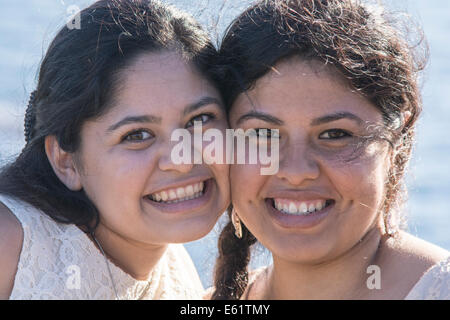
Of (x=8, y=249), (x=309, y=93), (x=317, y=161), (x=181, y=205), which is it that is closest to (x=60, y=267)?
(x=8, y=249)

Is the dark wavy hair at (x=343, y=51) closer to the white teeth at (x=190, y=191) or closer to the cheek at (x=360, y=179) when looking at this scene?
the cheek at (x=360, y=179)

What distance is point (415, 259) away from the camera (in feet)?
9.65

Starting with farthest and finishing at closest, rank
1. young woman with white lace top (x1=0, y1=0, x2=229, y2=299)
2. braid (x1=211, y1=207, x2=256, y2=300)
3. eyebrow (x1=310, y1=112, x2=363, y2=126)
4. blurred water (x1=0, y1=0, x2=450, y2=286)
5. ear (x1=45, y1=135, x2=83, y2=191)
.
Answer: braid (x1=211, y1=207, x2=256, y2=300)
blurred water (x1=0, y1=0, x2=450, y2=286)
ear (x1=45, y1=135, x2=83, y2=191)
young woman with white lace top (x1=0, y1=0, x2=229, y2=299)
eyebrow (x1=310, y1=112, x2=363, y2=126)

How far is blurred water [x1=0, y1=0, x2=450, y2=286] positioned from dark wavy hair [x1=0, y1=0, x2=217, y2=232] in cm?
26

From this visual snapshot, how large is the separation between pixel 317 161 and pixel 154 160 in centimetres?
70

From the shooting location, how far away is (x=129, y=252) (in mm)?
3369

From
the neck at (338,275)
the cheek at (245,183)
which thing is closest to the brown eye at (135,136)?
the cheek at (245,183)

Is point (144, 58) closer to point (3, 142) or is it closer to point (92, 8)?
point (92, 8)

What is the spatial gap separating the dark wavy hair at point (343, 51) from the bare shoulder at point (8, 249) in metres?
1.10

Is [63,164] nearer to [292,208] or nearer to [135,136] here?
[135,136]

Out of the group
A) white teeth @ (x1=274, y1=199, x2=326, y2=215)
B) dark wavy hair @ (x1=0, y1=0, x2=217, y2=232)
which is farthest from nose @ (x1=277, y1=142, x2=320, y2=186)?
dark wavy hair @ (x1=0, y1=0, x2=217, y2=232)

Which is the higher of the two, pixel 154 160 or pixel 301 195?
Result: pixel 154 160

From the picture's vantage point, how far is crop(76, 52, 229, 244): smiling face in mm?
2992

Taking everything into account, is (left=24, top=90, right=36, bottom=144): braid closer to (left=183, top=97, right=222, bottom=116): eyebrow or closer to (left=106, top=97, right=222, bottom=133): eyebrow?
(left=106, top=97, right=222, bottom=133): eyebrow
